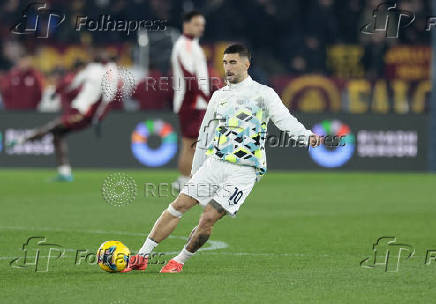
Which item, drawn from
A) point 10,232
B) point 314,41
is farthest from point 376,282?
point 314,41

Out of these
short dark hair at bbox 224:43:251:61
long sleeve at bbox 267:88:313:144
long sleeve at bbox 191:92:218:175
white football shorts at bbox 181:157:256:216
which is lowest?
white football shorts at bbox 181:157:256:216

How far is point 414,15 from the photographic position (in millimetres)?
25297

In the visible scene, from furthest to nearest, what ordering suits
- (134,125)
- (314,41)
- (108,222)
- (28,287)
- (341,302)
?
1. (314,41)
2. (134,125)
3. (108,222)
4. (28,287)
5. (341,302)

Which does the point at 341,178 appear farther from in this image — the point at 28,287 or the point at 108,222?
the point at 28,287

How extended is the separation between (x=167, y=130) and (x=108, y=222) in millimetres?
9018

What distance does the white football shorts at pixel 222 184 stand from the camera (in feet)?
27.7

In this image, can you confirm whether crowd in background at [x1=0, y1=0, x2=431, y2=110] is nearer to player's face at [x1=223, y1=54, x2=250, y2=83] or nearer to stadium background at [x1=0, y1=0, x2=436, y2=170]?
stadium background at [x1=0, y1=0, x2=436, y2=170]

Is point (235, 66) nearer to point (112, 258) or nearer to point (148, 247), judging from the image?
point (148, 247)

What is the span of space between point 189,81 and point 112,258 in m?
6.35

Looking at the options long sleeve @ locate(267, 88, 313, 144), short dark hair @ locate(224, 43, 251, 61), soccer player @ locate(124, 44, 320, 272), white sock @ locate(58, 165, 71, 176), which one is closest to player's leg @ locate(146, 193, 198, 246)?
soccer player @ locate(124, 44, 320, 272)

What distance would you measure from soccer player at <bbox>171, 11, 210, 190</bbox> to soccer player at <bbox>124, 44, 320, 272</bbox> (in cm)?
549

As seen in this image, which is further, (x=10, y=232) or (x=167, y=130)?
(x=167, y=130)

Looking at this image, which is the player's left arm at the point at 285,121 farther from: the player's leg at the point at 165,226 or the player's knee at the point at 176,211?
the player's knee at the point at 176,211

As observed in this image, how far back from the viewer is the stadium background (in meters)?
21.9
